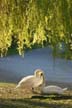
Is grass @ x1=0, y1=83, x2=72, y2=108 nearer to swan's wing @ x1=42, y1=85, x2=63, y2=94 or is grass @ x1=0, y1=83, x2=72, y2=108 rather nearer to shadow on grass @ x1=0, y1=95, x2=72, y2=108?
shadow on grass @ x1=0, y1=95, x2=72, y2=108

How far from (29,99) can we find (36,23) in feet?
14.7

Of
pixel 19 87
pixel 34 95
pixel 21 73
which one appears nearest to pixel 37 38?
pixel 34 95

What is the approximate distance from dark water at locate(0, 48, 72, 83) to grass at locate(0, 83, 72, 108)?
165 centimetres

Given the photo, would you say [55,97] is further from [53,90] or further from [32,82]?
[32,82]

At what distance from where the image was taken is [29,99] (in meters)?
8.75

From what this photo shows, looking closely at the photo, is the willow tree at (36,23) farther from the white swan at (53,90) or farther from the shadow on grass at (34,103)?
the white swan at (53,90)

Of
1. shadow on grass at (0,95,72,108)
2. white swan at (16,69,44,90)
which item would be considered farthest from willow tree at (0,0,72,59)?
white swan at (16,69,44,90)

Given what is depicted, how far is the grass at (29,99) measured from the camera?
8.02 metres

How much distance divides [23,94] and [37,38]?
5.12 metres

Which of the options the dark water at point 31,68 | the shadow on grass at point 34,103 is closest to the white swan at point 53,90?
the shadow on grass at point 34,103

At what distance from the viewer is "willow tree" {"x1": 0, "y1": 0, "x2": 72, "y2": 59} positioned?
426 cm

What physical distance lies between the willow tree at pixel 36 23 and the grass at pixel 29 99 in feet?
10.8

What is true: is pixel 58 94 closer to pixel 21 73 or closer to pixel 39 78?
pixel 39 78

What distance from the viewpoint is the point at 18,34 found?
470cm
